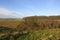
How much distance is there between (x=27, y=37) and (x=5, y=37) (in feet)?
6.77

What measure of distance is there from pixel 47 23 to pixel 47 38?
21.9ft

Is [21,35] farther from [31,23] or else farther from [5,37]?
[31,23]

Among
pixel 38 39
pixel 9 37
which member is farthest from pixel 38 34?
pixel 9 37

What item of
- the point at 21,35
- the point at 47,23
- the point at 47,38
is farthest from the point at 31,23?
the point at 47,38

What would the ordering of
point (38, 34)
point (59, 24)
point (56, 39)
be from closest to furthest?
point (56, 39) < point (38, 34) < point (59, 24)

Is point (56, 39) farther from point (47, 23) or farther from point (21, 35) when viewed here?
point (47, 23)

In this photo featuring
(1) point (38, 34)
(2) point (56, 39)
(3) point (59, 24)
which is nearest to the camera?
(2) point (56, 39)

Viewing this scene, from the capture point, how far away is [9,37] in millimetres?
14094

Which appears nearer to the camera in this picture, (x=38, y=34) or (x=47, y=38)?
(x=47, y=38)

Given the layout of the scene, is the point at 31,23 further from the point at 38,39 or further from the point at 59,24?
the point at 38,39

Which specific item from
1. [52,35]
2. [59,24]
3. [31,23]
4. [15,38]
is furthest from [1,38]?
[59,24]

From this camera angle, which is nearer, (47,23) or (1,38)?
(1,38)

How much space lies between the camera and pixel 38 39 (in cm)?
1368

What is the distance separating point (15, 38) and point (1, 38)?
4.26ft
